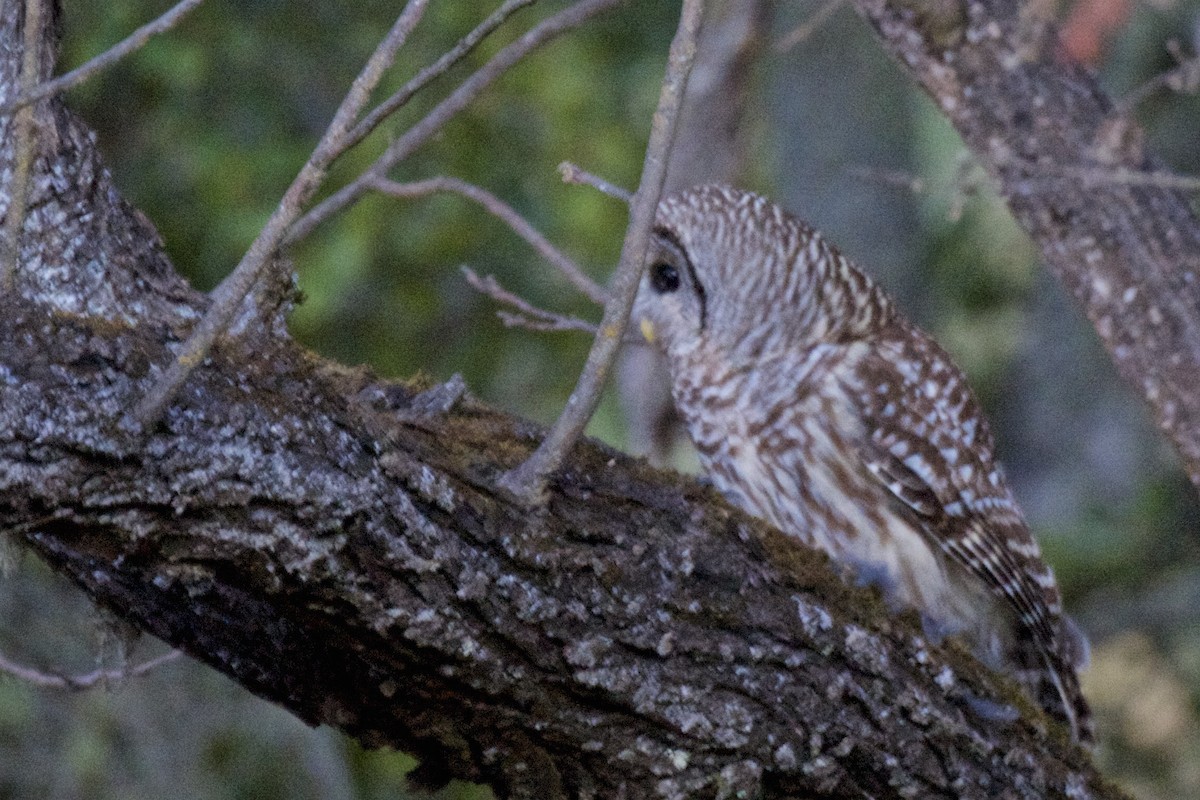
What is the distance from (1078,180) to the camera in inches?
141

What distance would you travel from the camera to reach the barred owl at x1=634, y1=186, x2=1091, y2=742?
11.8 feet

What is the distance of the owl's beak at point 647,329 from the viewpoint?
3723 millimetres

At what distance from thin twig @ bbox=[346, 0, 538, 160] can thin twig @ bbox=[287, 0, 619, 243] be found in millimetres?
743

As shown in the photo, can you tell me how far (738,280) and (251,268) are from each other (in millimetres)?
1675

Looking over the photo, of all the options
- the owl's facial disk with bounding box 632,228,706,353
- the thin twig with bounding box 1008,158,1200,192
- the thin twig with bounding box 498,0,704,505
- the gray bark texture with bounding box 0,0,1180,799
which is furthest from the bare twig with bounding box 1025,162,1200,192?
the thin twig with bounding box 498,0,704,505

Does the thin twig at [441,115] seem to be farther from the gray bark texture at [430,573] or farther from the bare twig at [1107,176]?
the bare twig at [1107,176]

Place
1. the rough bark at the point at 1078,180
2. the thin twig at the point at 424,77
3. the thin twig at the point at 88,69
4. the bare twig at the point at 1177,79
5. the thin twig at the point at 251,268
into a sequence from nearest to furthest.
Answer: the thin twig at the point at 88,69, the thin twig at the point at 251,268, the thin twig at the point at 424,77, the bare twig at the point at 1177,79, the rough bark at the point at 1078,180

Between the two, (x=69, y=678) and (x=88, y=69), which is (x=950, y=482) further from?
(x=88, y=69)

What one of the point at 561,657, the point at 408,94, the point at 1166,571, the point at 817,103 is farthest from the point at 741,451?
the point at 1166,571

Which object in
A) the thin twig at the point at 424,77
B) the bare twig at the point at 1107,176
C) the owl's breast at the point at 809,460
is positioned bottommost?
the thin twig at the point at 424,77

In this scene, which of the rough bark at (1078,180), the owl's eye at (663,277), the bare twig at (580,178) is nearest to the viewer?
the bare twig at (580,178)

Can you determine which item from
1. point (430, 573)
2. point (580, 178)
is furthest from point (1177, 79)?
point (430, 573)

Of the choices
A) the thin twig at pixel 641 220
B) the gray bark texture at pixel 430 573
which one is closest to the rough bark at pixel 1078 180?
the gray bark texture at pixel 430 573

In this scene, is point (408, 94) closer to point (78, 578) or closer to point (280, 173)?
point (78, 578)
